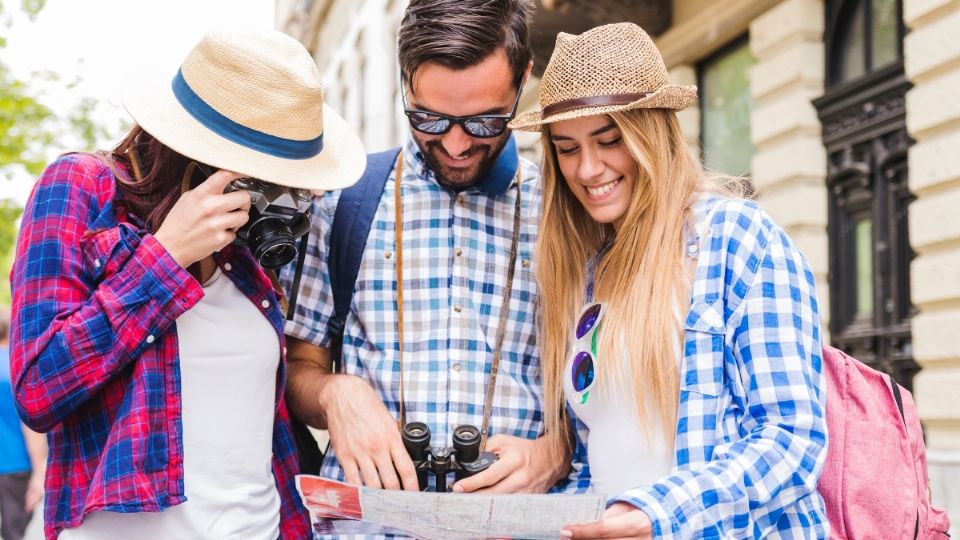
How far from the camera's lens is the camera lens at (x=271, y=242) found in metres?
2.25

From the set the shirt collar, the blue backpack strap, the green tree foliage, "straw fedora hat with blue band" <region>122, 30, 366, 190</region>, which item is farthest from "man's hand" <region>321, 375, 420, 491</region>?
the green tree foliage

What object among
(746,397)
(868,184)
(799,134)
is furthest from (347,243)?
(799,134)

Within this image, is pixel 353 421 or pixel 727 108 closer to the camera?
pixel 353 421

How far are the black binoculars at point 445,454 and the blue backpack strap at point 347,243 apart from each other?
52cm

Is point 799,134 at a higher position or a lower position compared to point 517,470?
higher

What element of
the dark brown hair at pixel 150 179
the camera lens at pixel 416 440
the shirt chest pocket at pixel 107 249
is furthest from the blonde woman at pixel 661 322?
the shirt chest pocket at pixel 107 249

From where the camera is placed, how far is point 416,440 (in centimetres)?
239

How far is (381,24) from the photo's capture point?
19719mm

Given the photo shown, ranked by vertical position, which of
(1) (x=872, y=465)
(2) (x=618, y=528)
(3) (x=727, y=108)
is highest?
(3) (x=727, y=108)

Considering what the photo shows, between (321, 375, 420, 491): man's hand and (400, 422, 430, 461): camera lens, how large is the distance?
3 centimetres

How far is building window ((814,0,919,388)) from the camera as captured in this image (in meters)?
7.22

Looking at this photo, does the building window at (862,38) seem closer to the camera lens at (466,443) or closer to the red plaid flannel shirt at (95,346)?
the camera lens at (466,443)

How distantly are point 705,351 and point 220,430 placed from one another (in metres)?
1.08

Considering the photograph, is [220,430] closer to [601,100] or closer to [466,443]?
[466,443]
